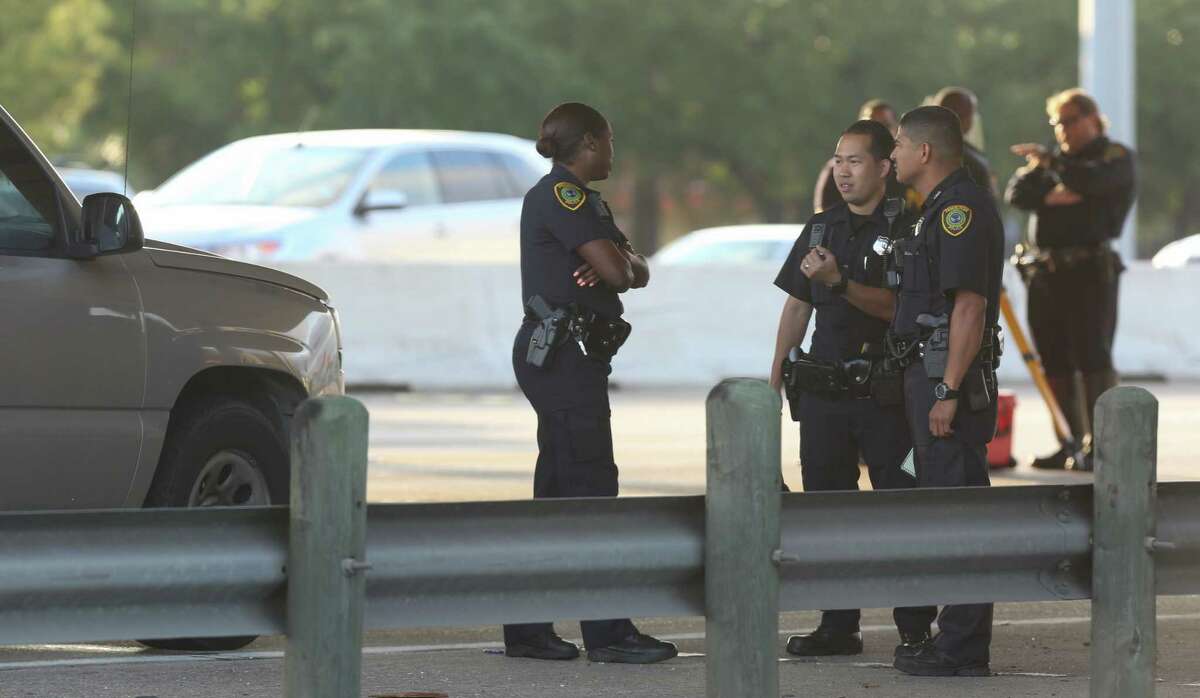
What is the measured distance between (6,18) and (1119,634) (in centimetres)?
4301

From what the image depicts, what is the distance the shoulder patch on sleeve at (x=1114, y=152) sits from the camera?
1086 cm

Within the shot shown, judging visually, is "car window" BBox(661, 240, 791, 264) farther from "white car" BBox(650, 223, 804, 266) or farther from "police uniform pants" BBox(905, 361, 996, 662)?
"police uniform pants" BBox(905, 361, 996, 662)

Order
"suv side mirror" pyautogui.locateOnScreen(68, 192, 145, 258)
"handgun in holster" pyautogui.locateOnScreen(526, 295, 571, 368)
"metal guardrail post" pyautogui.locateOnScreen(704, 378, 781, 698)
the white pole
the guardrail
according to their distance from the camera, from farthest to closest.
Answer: the white pole < "handgun in holster" pyautogui.locateOnScreen(526, 295, 571, 368) < "suv side mirror" pyautogui.locateOnScreen(68, 192, 145, 258) < "metal guardrail post" pyautogui.locateOnScreen(704, 378, 781, 698) < the guardrail

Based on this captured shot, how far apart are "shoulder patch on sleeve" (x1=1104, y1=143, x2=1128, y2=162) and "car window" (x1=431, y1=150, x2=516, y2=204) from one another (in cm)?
813

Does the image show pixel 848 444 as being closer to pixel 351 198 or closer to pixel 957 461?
pixel 957 461

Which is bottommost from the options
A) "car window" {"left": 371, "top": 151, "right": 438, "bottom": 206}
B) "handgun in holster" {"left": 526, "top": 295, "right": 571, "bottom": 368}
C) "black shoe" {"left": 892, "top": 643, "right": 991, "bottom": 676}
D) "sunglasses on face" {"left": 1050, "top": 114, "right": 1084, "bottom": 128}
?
"black shoe" {"left": 892, "top": 643, "right": 991, "bottom": 676}

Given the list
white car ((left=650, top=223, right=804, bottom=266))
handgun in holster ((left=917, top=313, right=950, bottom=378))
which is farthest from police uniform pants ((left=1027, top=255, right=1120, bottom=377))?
white car ((left=650, top=223, right=804, bottom=266))

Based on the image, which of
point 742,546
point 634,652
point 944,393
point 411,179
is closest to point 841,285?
point 944,393

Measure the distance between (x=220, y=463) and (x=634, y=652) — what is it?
53.7 inches

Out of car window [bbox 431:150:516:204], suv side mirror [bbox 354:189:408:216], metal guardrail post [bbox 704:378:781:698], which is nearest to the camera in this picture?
metal guardrail post [bbox 704:378:781:698]

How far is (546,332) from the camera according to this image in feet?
21.0

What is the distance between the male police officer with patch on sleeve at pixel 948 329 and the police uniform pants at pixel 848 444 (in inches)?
10.5

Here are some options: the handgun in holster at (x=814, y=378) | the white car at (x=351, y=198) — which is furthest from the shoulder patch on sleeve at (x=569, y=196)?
the white car at (x=351, y=198)

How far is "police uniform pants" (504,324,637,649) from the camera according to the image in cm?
643
